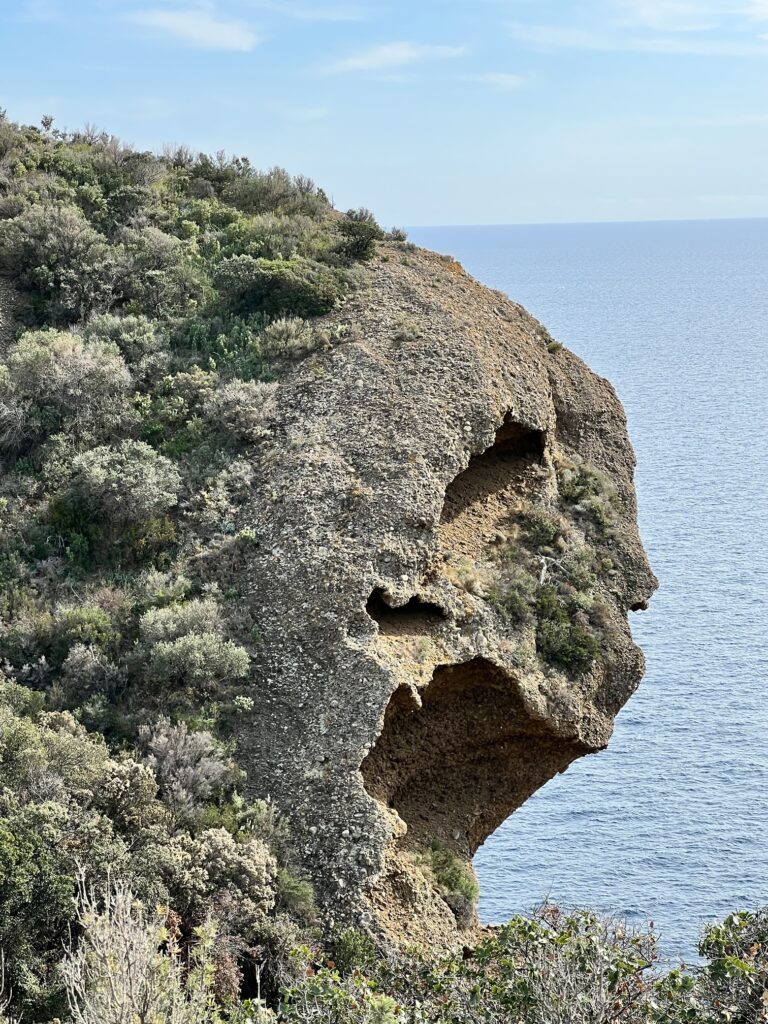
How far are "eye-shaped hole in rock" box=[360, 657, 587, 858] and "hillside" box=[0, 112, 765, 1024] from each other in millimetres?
73

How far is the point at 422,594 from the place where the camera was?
78.0ft

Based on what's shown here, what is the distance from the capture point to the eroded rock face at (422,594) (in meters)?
20.8

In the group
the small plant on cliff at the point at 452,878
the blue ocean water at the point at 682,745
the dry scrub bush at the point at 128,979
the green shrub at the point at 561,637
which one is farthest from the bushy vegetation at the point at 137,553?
the blue ocean water at the point at 682,745

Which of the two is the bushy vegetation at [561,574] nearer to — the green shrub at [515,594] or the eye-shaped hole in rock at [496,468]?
the green shrub at [515,594]

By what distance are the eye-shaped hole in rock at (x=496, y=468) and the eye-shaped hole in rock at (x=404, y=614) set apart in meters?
2.81

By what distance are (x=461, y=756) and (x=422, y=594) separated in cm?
373

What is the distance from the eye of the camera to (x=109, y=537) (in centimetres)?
2477

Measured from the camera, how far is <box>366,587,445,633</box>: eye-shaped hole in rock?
23312 millimetres

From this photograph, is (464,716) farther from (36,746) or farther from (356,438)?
(36,746)

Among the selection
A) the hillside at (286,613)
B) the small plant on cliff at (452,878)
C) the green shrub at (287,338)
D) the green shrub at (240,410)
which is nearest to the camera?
the hillside at (286,613)

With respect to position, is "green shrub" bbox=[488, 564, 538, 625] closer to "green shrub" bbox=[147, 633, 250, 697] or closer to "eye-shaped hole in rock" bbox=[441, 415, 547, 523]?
"eye-shaped hole in rock" bbox=[441, 415, 547, 523]

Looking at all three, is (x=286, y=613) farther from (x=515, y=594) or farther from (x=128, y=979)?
(x=128, y=979)

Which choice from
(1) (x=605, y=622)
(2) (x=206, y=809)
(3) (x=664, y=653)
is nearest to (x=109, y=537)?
(2) (x=206, y=809)

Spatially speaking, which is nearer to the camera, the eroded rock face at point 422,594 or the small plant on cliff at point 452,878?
the eroded rock face at point 422,594
